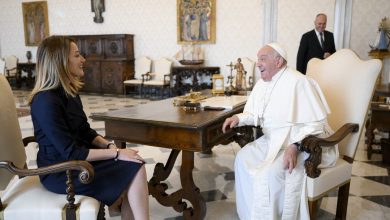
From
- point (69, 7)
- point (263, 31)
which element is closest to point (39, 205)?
point (263, 31)

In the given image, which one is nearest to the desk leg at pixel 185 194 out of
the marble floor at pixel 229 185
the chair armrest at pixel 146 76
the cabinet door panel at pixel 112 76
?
the marble floor at pixel 229 185

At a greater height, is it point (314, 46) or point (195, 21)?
point (195, 21)

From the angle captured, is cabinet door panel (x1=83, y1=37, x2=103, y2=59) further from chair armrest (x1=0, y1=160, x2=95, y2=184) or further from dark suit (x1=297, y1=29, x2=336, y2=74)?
chair armrest (x1=0, y1=160, x2=95, y2=184)

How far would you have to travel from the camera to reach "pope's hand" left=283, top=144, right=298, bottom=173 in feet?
6.94

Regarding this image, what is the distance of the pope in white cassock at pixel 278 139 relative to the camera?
2.15 metres

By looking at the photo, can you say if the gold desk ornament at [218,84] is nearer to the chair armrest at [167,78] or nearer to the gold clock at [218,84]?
the gold clock at [218,84]

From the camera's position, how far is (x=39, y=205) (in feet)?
5.47

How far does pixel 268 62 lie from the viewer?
238 cm

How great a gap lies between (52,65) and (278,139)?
4.94 ft

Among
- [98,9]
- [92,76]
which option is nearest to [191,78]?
[92,76]

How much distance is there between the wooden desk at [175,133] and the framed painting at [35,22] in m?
9.77

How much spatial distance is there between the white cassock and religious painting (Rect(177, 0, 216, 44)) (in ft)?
20.5

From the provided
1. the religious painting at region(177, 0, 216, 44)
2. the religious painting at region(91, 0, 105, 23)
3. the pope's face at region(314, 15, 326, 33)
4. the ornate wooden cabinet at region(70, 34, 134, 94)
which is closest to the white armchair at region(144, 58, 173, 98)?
the religious painting at region(177, 0, 216, 44)

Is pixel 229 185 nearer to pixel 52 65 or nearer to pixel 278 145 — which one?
pixel 278 145
